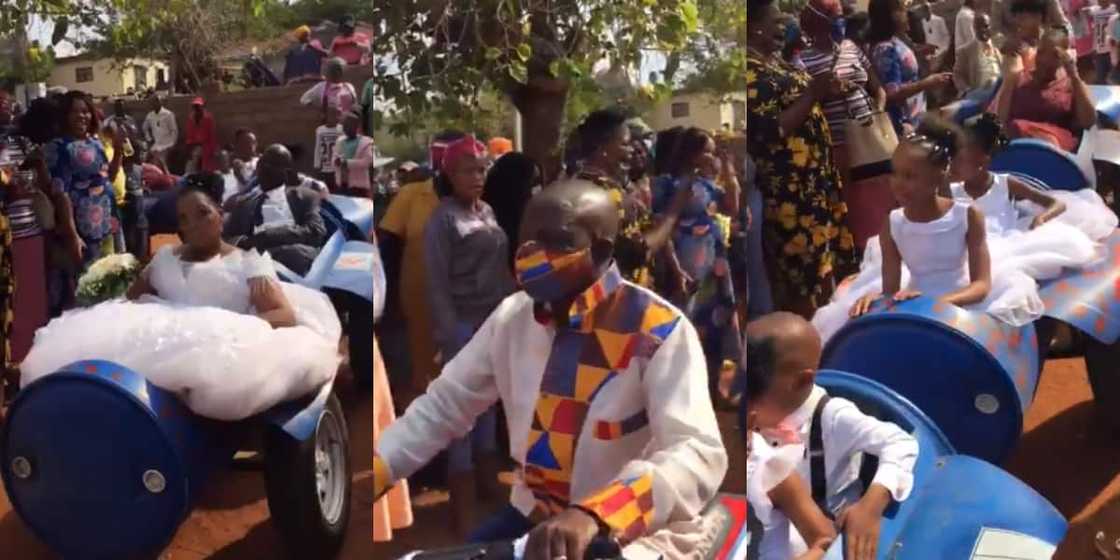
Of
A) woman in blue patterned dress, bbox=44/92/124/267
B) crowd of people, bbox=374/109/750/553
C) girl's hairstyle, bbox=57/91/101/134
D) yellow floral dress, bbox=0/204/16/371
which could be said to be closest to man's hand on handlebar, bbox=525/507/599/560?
crowd of people, bbox=374/109/750/553

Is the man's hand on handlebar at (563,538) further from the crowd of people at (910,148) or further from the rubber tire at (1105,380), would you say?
the rubber tire at (1105,380)

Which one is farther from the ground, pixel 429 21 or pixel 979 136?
pixel 429 21

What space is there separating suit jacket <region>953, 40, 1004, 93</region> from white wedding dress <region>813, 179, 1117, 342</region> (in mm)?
246

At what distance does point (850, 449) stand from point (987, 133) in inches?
36.3

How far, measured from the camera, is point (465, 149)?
2.94 meters

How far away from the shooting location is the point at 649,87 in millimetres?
2902

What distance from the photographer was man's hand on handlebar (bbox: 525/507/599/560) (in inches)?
99.8

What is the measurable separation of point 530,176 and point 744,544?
0.94 m

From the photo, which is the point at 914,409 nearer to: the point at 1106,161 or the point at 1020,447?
the point at 1020,447

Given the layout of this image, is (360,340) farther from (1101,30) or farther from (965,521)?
(1101,30)

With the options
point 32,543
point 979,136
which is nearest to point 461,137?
point 979,136

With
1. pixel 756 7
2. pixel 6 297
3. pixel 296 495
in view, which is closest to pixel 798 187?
pixel 756 7

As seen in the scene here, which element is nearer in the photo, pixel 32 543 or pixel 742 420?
pixel 742 420

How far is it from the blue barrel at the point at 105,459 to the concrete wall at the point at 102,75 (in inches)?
34.9
